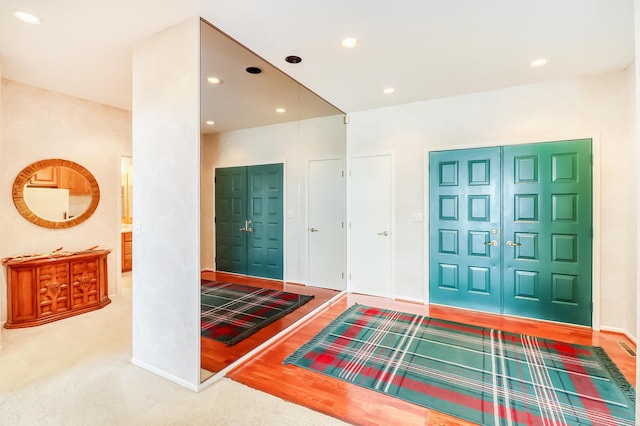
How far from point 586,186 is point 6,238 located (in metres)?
6.32

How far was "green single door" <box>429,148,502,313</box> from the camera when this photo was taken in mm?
3682

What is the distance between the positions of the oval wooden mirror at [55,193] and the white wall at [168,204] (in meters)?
2.08

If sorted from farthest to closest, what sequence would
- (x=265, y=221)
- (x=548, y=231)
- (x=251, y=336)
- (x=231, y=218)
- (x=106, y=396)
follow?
1. (x=548, y=231)
2. (x=265, y=221)
3. (x=251, y=336)
4. (x=231, y=218)
5. (x=106, y=396)

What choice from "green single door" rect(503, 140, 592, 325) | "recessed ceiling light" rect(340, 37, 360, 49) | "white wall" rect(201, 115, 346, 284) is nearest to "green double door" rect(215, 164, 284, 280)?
"white wall" rect(201, 115, 346, 284)

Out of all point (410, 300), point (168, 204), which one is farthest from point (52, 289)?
point (410, 300)

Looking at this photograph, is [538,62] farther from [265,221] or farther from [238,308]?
[238,308]

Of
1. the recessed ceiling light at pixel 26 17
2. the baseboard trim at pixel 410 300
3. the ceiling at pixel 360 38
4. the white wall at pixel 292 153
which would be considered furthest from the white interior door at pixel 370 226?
the recessed ceiling light at pixel 26 17

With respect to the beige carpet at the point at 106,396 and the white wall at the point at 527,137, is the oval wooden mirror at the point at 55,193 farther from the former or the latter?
the white wall at the point at 527,137

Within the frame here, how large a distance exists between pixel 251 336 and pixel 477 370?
1988 millimetres

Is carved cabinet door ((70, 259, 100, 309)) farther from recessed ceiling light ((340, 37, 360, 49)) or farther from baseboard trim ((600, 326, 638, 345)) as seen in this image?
baseboard trim ((600, 326, 638, 345))

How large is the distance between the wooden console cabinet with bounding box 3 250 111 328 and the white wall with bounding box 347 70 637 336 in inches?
152

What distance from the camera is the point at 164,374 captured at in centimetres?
236

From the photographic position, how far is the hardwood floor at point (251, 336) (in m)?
2.46

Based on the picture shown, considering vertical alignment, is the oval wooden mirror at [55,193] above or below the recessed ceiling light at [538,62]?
below
